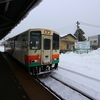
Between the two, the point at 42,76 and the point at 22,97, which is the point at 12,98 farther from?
the point at 42,76

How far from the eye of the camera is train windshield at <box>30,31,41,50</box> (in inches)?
264

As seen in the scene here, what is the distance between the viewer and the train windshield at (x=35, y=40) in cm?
671

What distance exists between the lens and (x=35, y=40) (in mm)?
6859

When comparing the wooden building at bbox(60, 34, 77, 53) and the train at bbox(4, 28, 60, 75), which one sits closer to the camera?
the train at bbox(4, 28, 60, 75)

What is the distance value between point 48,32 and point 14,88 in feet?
12.9

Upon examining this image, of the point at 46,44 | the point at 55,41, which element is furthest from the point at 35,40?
the point at 55,41

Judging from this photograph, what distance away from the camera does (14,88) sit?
4.63 meters

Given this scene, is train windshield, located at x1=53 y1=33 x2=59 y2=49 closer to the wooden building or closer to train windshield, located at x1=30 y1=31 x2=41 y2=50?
train windshield, located at x1=30 y1=31 x2=41 y2=50

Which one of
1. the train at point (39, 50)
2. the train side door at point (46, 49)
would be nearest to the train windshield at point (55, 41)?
the train at point (39, 50)

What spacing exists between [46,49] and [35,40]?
916mm

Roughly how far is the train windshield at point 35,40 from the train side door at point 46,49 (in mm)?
317

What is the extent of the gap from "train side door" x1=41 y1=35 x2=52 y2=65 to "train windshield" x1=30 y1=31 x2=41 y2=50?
32 centimetres

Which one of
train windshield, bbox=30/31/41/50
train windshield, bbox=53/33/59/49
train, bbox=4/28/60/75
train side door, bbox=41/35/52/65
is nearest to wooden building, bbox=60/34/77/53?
train windshield, bbox=53/33/59/49

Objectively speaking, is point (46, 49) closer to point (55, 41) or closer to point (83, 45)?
point (55, 41)
